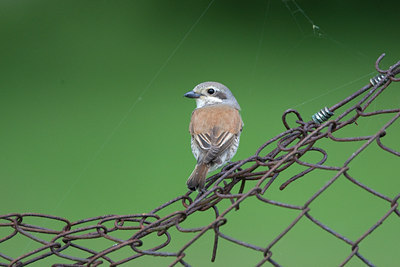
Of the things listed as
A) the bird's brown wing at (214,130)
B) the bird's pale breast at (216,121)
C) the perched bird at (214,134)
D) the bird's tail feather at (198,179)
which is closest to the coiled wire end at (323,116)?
the bird's tail feather at (198,179)

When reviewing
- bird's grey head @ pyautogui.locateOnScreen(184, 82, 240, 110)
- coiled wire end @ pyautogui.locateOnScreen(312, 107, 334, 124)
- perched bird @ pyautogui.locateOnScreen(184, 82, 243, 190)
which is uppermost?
bird's grey head @ pyautogui.locateOnScreen(184, 82, 240, 110)

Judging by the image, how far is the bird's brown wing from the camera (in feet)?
9.95

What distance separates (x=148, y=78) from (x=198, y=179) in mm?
1761

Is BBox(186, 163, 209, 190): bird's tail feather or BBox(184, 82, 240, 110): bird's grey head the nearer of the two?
BBox(186, 163, 209, 190): bird's tail feather

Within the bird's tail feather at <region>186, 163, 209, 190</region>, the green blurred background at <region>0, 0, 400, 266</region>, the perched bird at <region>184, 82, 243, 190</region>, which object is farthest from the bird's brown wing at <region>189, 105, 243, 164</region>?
the green blurred background at <region>0, 0, 400, 266</region>

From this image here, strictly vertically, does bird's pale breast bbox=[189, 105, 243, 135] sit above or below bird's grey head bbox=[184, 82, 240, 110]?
below

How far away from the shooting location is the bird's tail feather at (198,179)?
2.56 m

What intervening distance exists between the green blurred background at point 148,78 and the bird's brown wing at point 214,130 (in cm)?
Result: 89

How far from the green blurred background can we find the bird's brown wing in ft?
2.93

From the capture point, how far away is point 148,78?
4.27 meters

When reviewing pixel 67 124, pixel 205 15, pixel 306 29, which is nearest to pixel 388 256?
pixel 306 29

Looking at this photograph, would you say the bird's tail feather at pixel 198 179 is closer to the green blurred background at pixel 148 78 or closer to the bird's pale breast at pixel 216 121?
the bird's pale breast at pixel 216 121

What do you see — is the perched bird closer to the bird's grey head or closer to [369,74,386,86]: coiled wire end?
the bird's grey head

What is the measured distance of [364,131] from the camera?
403cm
